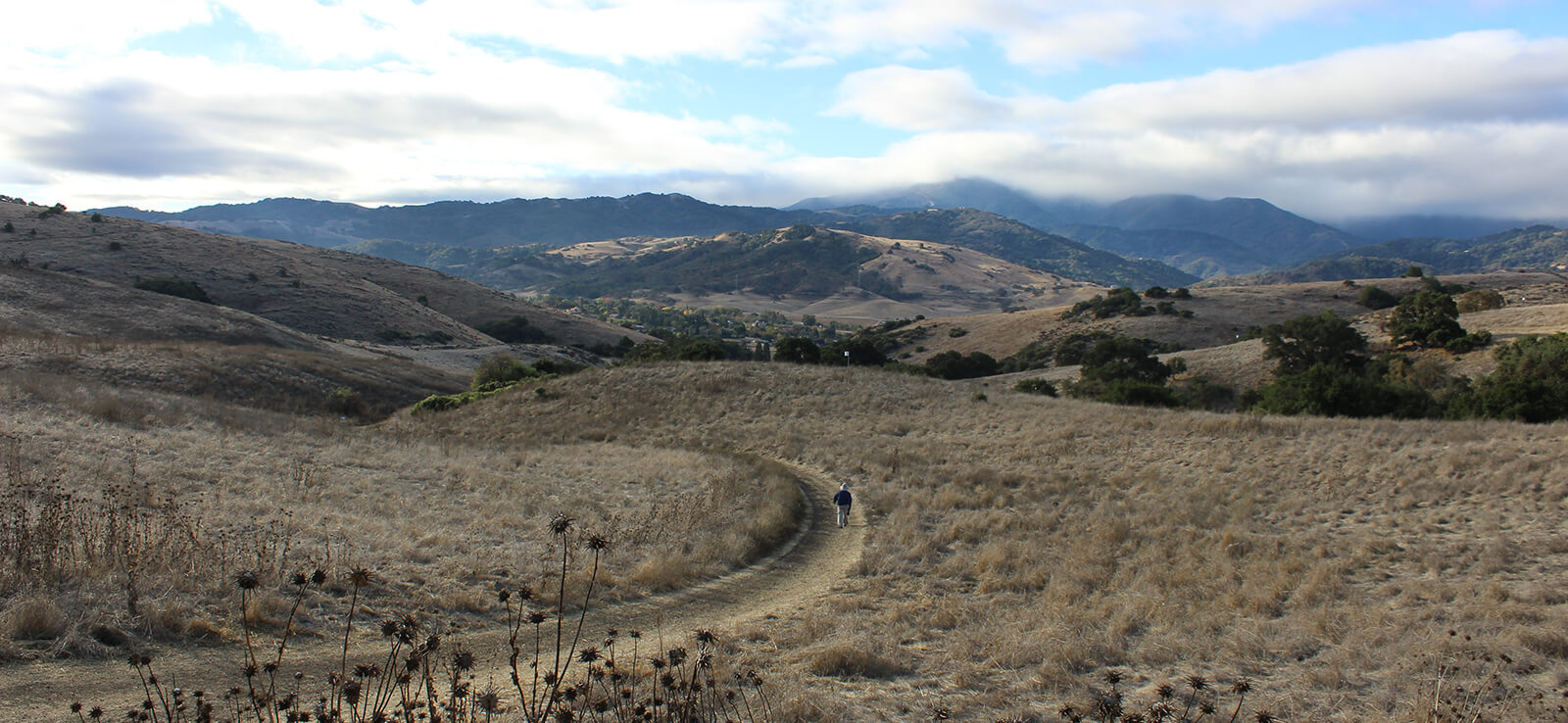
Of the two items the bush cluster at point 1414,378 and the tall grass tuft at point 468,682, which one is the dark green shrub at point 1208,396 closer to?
the bush cluster at point 1414,378

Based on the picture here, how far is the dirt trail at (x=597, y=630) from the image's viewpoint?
6.07m

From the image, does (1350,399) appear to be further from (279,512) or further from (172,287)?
(172,287)

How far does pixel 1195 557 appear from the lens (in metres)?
13.1

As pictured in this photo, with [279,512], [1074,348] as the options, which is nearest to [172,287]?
[279,512]

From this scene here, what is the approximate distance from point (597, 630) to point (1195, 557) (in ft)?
31.4

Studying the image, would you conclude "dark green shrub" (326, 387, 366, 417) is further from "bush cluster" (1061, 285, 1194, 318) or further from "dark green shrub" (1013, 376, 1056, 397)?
"bush cluster" (1061, 285, 1194, 318)

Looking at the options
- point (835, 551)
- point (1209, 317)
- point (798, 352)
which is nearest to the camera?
point (835, 551)

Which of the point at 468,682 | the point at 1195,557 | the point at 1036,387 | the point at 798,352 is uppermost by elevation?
the point at 468,682

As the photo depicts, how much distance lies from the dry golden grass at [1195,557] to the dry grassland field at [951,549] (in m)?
0.06

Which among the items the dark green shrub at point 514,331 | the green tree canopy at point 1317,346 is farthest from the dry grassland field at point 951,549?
the dark green shrub at point 514,331

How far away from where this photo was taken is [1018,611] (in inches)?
417

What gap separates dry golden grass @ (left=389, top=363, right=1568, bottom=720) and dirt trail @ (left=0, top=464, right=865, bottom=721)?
31.5 inches

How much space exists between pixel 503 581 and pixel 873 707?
5.49 metres

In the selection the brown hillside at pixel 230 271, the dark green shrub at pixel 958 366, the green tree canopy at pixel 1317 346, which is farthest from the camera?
the brown hillside at pixel 230 271
